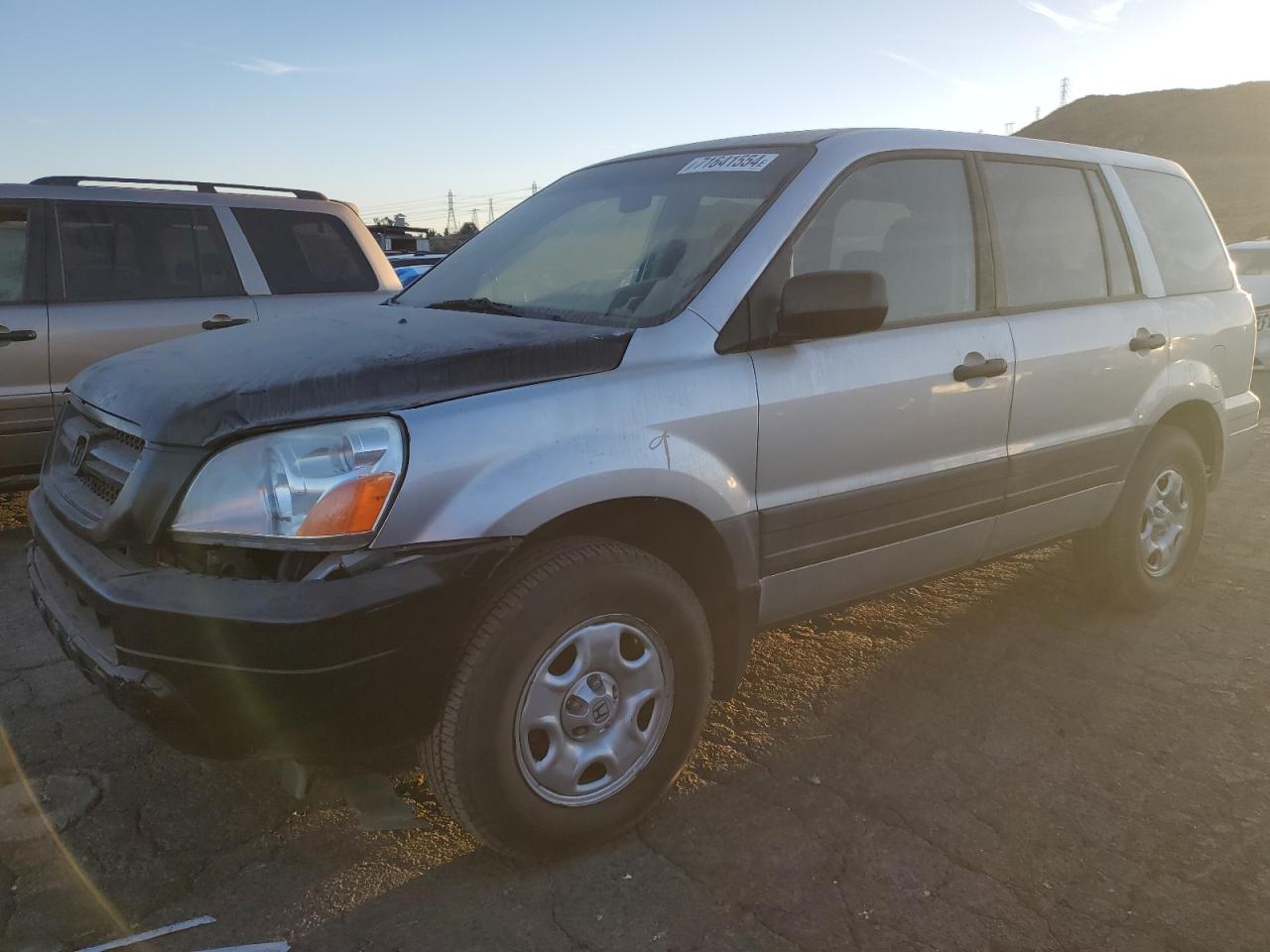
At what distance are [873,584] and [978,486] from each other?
52 cm

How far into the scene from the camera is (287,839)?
8.47 feet

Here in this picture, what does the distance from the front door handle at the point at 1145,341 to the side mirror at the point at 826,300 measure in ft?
5.42

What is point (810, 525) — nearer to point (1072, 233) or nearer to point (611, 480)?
point (611, 480)

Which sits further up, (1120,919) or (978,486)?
(978,486)

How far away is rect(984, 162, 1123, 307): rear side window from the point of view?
3455 mm

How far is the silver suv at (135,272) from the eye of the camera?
5.06m

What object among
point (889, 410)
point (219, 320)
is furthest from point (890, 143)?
point (219, 320)

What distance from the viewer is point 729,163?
10.2ft

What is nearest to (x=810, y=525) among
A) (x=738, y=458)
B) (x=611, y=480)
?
(x=738, y=458)

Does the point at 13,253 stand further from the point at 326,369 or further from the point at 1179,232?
the point at 1179,232

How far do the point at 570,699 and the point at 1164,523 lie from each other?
3.05 meters

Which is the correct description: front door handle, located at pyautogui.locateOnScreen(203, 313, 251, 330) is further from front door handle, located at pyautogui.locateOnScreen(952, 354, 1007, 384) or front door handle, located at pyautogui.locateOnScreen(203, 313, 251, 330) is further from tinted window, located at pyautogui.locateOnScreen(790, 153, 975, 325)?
front door handle, located at pyautogui.locateOnScreen(952, 354, 1007, 384)

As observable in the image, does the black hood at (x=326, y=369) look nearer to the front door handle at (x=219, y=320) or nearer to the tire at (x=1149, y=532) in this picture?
the tire at (x=1149, y=532)

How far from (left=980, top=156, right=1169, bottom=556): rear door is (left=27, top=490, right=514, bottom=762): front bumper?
208 centimetres
